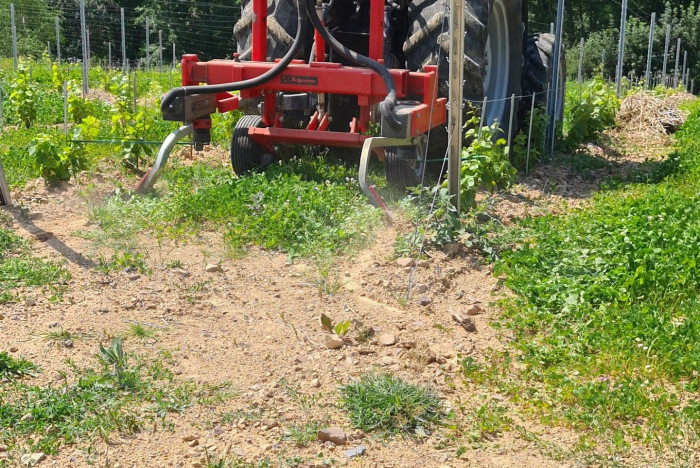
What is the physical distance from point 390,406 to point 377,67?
3.43 m

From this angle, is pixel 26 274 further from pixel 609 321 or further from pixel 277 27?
pixel 609 321

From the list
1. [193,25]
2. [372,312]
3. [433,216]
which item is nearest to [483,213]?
[433,216]

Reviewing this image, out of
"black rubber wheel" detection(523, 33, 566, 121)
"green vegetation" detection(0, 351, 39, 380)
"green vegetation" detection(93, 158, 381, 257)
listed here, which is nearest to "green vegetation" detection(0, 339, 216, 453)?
"green vegetation" detection(0, 351, 39, 380)

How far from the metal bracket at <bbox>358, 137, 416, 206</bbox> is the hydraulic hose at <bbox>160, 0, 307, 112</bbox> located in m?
0.88

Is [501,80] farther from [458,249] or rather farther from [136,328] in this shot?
[136,328]

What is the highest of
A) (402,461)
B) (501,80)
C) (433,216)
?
(501,80)

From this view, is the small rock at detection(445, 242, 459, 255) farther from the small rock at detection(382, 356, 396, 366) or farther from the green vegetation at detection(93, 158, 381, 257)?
the small rock at detection(382, 356, 396, 366)

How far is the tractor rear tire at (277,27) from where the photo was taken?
7727mm

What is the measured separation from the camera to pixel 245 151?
7781 millimetres

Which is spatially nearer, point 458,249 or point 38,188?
point 458,249

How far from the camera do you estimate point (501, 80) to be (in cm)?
920

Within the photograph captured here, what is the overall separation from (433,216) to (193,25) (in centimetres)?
2874

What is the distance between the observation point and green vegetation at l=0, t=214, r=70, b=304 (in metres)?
5.38

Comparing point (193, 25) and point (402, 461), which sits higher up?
point (193, 25)
